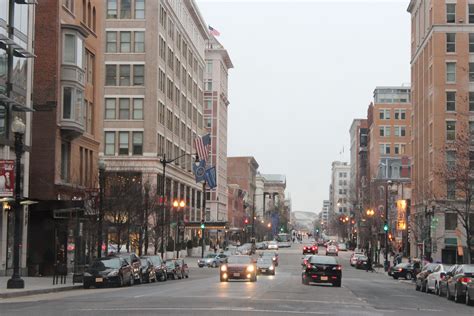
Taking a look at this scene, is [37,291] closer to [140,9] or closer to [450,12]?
[140,9]

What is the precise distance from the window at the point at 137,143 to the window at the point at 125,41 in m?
9.62

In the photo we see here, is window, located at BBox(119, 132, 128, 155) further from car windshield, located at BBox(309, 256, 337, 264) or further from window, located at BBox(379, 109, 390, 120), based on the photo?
window, located at BBox(379, 109, 390, 120)

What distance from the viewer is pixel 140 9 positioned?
9012cm

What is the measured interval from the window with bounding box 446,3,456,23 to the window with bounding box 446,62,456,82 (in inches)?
196

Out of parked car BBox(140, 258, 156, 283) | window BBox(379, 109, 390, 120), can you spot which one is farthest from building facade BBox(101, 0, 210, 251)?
window BBox(379, 109, 390, 120)

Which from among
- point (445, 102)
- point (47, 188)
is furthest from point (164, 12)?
point (47, 188)

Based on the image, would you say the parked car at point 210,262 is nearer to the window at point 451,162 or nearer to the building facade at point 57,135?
the window at point 451,162

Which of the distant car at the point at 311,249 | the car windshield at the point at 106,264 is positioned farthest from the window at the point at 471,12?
the car windshield at the point at 106,264

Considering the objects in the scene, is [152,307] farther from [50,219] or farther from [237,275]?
[50,219]

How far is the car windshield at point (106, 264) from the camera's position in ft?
129

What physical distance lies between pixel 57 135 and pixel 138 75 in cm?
3971

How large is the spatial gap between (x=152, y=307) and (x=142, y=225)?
3664 cm

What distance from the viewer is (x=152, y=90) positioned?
8950 centimetres

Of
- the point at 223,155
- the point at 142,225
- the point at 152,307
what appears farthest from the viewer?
the point at 223,155
